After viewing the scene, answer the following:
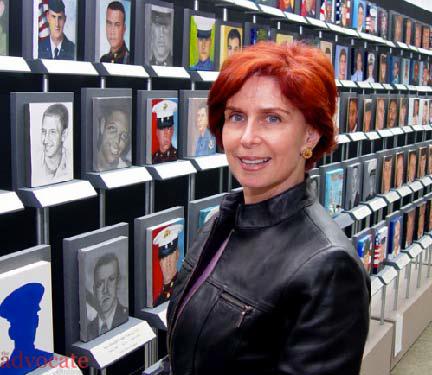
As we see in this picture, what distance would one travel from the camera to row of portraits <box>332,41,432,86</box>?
3.93 m

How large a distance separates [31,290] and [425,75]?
4577 mm

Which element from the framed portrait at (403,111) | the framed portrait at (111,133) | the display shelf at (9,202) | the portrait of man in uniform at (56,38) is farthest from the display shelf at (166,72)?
the framed portrait at (403,111)

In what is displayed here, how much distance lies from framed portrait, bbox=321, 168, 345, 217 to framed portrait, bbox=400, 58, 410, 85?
150 cm

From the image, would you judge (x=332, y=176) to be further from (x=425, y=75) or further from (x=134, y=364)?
(x=425, y=75)

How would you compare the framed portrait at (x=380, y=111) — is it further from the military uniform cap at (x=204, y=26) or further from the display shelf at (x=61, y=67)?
the display shelf at (x=61, y=67)

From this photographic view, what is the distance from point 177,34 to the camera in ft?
8.73

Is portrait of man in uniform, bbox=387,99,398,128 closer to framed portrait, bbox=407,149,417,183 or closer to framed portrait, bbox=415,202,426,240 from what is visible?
framed portrait, bbox=407,149,417,183

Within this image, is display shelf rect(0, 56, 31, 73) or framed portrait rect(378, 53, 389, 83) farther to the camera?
framed portrait rect(378, 53, 389, 83)

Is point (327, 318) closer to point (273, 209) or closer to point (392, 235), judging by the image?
point (273, 209)

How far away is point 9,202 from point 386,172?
3372 millimetres

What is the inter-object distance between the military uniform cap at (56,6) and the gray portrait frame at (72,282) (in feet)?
2.38

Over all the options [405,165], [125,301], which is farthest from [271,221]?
[405,165]

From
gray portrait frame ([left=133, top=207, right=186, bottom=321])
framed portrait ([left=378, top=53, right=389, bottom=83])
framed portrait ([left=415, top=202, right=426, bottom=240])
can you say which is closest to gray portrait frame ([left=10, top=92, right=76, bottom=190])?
gray portrait frame ([left=133, top=207, right=186, bottom=321])

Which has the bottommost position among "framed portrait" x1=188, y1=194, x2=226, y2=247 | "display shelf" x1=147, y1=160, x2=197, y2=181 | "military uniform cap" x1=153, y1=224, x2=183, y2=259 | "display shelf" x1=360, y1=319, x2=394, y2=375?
"display shelf" x1=360, y1=319, x2=394, y2=375
